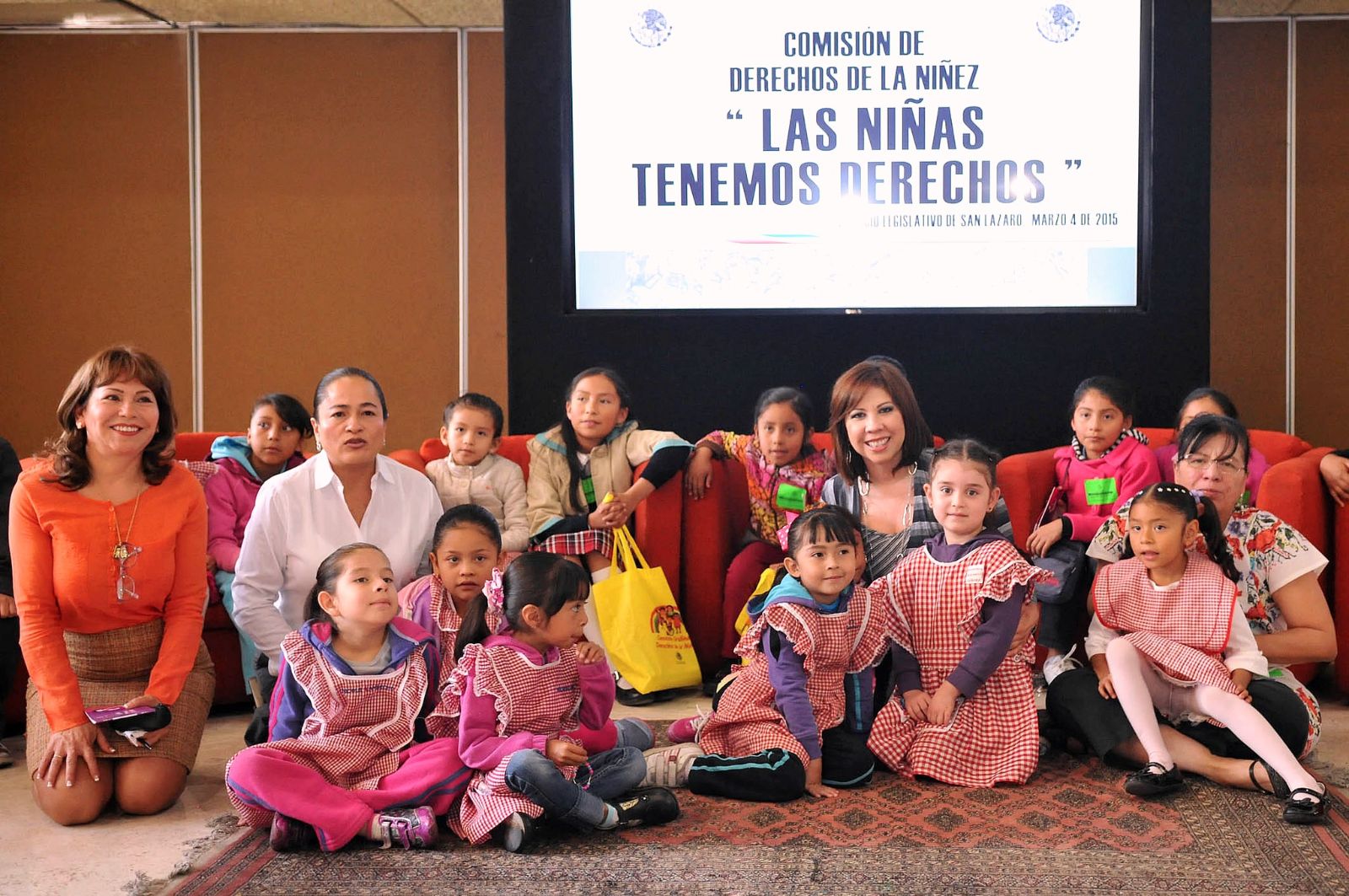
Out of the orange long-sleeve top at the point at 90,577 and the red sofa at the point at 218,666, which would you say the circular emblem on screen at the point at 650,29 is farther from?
the orange long-sleeve top at the point at 90,577

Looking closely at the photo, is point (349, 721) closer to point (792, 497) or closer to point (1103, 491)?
point (792, 497)

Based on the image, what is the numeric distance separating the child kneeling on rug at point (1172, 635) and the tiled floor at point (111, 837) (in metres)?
0.32

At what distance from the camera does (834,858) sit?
218 cm

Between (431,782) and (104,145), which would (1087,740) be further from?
(104,145)

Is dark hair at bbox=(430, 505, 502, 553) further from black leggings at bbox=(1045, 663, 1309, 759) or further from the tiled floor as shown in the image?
black leggings at bbox=(1045, 663, 1309, 759)

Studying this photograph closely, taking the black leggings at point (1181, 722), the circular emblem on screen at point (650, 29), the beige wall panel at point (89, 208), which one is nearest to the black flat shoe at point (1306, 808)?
the black leggings at point (1181, 722)

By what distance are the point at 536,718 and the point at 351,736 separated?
1.19 ft

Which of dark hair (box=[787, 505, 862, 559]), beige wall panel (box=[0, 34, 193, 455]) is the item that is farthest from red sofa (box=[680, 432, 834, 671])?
beige wall panel (box=[0, 34, 193, 455])

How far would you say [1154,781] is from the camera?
249cm

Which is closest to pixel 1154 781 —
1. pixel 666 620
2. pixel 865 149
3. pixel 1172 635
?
pixel 1172 635

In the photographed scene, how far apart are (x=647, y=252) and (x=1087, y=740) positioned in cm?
262

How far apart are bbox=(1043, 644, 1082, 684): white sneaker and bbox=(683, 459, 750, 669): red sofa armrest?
3.22 feet

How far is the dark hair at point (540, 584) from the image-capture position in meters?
2.41

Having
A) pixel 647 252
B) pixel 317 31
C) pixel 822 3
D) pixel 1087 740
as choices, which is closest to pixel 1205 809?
pixel 1087 740
